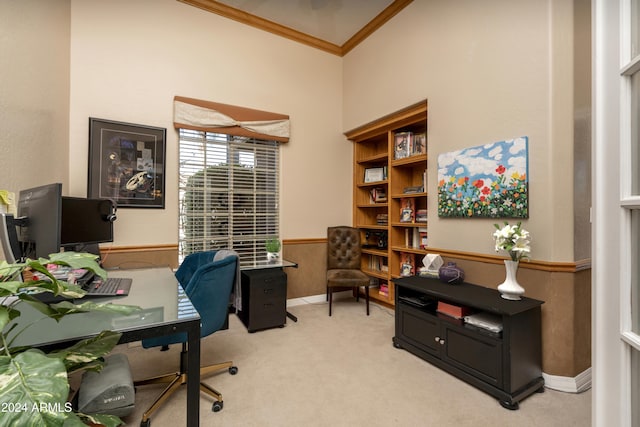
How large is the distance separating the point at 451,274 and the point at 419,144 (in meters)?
1.63

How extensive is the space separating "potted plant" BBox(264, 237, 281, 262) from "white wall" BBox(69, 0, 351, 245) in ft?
0.89

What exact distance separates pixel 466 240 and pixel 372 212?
1870 mm

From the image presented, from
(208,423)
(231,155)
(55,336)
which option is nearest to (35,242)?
(55,336)

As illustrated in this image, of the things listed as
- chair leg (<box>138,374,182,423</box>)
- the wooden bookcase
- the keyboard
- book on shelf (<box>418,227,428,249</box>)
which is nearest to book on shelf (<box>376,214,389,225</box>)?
the wooden bookcase

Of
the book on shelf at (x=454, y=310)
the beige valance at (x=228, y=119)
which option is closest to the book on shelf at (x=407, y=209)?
the book on shelf at (x=454, y=310)

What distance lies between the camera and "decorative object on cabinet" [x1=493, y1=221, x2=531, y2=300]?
6.96ft

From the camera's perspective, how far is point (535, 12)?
2191mm

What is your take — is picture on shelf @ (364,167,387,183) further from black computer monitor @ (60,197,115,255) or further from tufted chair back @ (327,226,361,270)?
black computer monitor @ (60,197,115,255)

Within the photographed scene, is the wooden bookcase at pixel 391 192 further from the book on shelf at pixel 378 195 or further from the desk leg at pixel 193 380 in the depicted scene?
the desk leg at pixel 193 380

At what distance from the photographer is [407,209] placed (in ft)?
11.9

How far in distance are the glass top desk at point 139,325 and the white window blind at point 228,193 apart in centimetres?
180

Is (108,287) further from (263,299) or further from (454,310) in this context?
(454,310)

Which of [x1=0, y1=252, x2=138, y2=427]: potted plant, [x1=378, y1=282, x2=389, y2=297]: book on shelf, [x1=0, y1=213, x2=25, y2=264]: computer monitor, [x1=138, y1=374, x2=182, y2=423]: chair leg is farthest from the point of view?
[x1=378, y1=282, x2=389, y2=297]: book on shelf

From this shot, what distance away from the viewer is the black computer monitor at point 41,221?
5.08ft
